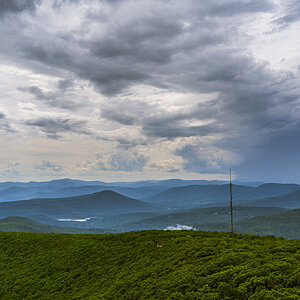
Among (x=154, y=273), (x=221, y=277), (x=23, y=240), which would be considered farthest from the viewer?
(x=23, y=240)

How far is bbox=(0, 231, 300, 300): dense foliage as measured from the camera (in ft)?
56.4

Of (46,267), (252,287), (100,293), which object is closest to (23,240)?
(46,267)

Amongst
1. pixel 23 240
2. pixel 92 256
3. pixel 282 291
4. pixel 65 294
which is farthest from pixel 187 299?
pixel 23 240

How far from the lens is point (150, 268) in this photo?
1028 inches

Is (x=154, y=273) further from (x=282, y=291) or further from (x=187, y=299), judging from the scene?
(x=282, y=291)

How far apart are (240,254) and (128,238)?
71.7 feet

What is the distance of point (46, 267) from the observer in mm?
36375

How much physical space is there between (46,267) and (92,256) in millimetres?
7017

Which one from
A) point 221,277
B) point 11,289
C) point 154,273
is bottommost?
point 11,289

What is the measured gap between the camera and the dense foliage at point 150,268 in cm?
1719

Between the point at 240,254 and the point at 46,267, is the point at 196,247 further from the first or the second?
the point at 46,267

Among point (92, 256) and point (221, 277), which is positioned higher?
point (221, 277)

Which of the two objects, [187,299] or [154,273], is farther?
[154,273]

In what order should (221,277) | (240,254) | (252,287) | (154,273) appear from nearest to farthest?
(252,287) → (221,277) → (240,254) → (154,273)
